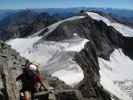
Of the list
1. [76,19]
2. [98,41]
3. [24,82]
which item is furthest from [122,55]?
[24,82]

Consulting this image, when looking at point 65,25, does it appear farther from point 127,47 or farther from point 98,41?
point 127,47

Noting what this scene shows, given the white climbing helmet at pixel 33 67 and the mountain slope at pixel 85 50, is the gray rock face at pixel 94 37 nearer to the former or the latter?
the mountain slope at pixel 85 50

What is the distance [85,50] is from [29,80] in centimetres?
9440

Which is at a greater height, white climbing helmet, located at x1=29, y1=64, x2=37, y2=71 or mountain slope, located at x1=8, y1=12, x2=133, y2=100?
white climbing helmet, located at x1=29, y1=64, x2=37, y2=71

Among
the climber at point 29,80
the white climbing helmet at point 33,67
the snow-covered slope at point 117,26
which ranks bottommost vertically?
the snow-covered slope at point 117,26

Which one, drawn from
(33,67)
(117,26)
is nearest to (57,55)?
(117,26)

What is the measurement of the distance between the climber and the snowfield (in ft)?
193

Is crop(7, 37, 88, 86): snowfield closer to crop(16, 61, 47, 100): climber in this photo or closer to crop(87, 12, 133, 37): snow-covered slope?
crop(87, 12, 133, 37): snow-covered slope

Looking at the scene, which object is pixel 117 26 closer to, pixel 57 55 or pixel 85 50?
pixel 85 50

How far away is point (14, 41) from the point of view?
14550 cm

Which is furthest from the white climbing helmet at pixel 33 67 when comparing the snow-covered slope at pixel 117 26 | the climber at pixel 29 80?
the snow-covered slope at pixel 117 26

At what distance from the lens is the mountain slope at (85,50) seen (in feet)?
301

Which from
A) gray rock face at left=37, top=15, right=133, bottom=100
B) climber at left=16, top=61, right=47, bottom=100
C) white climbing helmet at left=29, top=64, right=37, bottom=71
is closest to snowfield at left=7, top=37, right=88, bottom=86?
gray rock face at left=37, top=15, right=133, bottom=100

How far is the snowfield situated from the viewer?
85.4 m
